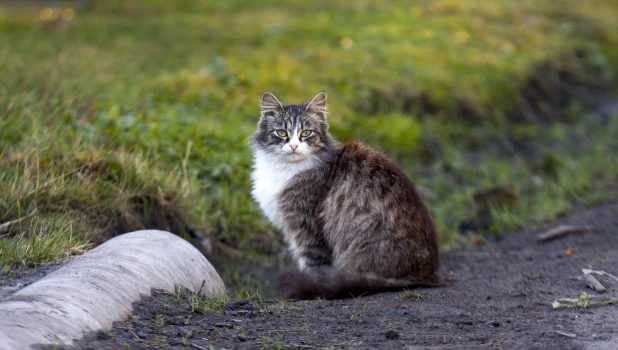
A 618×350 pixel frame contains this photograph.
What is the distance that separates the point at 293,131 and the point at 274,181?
14.7 inches

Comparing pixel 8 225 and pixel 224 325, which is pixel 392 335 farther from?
pixel 8 225

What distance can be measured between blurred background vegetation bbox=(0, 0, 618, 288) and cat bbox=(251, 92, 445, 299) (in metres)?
1.04

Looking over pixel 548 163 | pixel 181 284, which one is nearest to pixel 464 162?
pixel 548 163

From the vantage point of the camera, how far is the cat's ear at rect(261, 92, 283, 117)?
5242 mm

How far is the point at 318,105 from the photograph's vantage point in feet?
17.4

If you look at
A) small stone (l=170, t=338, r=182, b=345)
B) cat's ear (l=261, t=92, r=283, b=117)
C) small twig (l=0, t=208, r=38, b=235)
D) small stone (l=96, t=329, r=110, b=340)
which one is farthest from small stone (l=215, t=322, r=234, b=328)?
cat's ear (l=261, t=92, r=283, b=117)

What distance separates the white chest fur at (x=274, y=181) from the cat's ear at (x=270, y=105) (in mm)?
339

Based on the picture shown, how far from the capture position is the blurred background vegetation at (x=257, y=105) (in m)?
5.29

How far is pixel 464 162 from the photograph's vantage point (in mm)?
8430

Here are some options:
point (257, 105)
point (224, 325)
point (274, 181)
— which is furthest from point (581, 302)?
point (257, 105)

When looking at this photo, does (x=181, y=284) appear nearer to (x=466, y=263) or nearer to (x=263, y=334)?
(x=263, y=334)

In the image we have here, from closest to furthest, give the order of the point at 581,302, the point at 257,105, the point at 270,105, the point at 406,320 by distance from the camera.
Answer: the point at 406,320
the point at 581,302
the point at 270,105
the point at 257,105

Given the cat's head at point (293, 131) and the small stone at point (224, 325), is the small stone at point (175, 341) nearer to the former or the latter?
the small stone at point (224, 325)

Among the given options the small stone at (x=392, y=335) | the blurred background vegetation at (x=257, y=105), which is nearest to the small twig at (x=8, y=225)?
the blurred background vegetation at (x=257, y=105)
